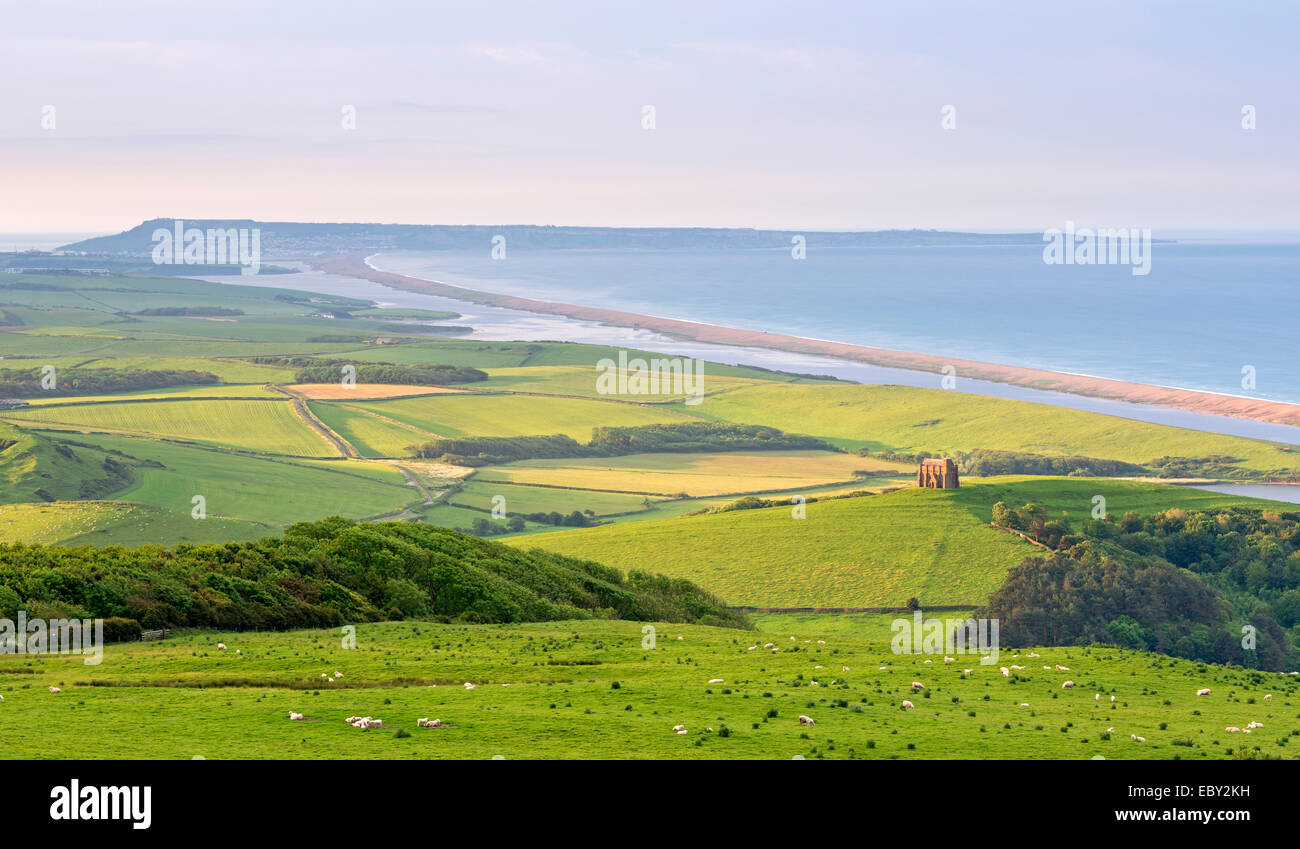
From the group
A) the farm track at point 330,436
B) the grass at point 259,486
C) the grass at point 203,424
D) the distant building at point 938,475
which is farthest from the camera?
the grass at point 203,424

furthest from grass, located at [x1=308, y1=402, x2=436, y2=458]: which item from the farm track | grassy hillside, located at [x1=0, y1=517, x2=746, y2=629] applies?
grassy hillside, located at [x1=0, y1=517, x2=746, y2=629]

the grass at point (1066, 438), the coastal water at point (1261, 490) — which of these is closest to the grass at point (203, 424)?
the grass at point (1066, 438)

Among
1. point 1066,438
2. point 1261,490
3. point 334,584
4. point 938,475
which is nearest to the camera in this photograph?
point 334,584

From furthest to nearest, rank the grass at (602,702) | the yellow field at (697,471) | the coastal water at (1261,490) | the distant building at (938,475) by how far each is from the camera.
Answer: the yellow field at (697,471)
the coastal water at (1261,490)
the distant building at (938,475)
the grass at (602,702)

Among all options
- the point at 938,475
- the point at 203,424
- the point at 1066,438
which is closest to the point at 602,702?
the point at 938,475

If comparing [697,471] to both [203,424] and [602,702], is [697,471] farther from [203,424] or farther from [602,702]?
[602,702]

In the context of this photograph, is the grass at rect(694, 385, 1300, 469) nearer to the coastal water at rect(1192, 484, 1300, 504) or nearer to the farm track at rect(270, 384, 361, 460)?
the coastal water at rect(1192, 484, 1300, 504)

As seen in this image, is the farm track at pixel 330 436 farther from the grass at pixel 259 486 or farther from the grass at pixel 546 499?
the grass at pixel 546 499
